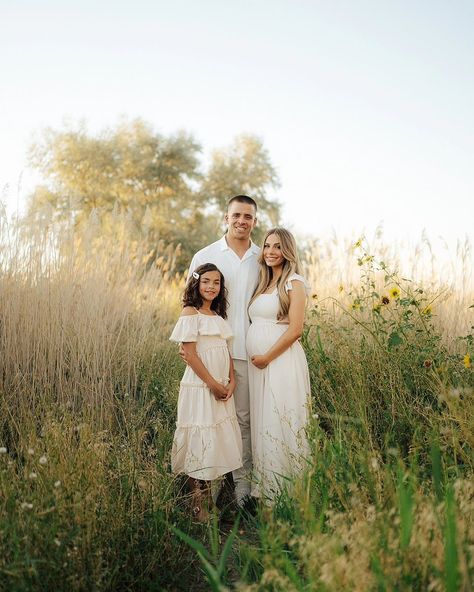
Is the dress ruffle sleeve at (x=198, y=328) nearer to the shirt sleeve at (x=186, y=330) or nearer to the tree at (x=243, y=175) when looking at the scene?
the shirt sleeve at (x=186, y=330)

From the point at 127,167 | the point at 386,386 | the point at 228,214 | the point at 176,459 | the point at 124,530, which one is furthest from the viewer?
the point at 127,167

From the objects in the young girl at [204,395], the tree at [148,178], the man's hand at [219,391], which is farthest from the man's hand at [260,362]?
the tree at [148,178]

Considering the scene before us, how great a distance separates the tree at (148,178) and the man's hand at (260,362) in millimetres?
16940

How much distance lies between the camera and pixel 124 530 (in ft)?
8.36

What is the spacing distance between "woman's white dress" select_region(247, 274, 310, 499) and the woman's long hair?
0.14ft

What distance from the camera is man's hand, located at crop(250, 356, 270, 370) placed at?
3.66 metres

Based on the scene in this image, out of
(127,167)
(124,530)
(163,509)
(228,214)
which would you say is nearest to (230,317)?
(228,214)

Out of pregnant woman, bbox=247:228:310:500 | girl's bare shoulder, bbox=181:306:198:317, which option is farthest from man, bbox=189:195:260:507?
girl's bare shoulder, bbox=181:306:198:317

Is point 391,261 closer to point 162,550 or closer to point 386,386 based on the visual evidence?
point 386,386

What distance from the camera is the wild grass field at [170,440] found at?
187cm

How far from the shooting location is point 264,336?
376 cm

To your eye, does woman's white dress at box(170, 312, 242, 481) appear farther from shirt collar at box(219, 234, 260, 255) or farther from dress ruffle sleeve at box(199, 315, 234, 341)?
shirt collar at box(219, 234, 260, 255)

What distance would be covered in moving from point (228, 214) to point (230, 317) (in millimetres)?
742

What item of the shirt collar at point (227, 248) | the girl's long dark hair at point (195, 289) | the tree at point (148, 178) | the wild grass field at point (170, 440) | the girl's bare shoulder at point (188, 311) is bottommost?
the wild grass field at point (170, 440)
